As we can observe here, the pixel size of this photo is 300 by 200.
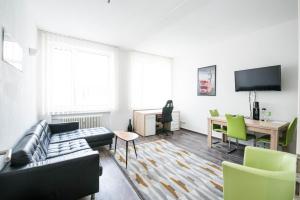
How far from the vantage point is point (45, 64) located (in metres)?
3.40

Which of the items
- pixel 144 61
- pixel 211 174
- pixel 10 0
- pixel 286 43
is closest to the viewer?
pixel 10 0

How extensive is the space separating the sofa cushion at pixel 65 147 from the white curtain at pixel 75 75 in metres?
1.46

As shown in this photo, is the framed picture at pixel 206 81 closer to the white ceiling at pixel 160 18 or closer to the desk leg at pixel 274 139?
the white ceiling at pixel 160 18

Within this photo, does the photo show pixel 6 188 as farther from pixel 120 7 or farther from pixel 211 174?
pixel 120 7

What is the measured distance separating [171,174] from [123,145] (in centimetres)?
163

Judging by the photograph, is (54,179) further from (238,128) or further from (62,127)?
(238,128)

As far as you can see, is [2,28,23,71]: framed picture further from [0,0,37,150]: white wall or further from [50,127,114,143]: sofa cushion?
[50,127,114,143]: sofa cushion

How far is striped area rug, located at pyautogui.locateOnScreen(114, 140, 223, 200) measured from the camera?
73.1 inches

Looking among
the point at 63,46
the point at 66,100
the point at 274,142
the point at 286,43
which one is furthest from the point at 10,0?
the point at 286,43

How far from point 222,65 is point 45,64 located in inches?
178

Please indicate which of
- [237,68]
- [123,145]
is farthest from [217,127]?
[123,145]

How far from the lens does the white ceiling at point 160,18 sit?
7.63 ft

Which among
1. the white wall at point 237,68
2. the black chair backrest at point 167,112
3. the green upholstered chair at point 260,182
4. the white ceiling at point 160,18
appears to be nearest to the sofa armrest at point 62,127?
the white ceiling at point 160,18

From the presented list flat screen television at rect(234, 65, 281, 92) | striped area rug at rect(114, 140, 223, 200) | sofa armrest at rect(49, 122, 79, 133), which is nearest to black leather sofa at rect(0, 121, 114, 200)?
striped area rug at rect(114, 140, 223, 200)
